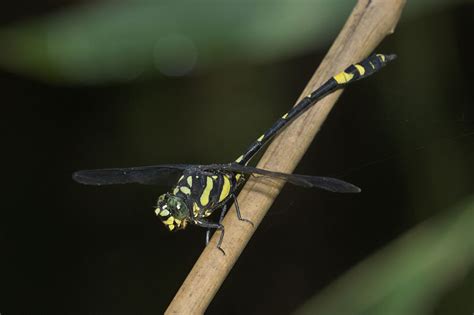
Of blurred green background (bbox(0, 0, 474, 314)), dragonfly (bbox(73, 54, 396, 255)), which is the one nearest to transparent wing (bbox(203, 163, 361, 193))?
dragonfly (bbox(73, 54, 396, 255))

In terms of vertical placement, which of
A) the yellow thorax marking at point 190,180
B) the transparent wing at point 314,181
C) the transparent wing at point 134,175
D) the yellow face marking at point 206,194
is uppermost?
the transparent wing at point 134,175

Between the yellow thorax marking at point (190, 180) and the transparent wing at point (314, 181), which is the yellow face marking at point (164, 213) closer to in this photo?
the yellow thorax marking at point (190, 180)

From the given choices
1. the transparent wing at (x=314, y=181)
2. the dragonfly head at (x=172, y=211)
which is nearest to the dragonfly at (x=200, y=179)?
the dragonfly head at (x=172, y=211)

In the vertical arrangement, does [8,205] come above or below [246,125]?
above

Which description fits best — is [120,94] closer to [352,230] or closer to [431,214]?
[352,230]

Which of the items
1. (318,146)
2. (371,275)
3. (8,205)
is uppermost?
(8,205)

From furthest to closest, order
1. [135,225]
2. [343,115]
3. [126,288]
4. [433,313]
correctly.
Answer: [135,225], [126,288], [343,115], [433,313]

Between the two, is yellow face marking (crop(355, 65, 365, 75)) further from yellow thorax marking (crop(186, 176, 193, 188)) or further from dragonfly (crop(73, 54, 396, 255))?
yellow thorax marking (crop(186, 176, 193, 188))

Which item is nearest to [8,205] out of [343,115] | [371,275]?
[343,115]
